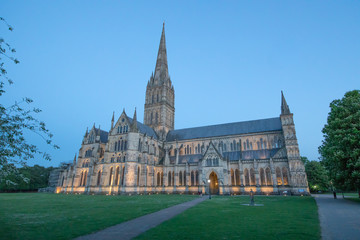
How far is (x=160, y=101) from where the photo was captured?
217 ft

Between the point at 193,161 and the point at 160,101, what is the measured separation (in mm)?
24176

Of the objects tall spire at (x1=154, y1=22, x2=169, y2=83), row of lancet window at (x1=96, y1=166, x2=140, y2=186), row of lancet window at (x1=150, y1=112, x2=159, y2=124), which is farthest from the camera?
tall spire at (x1=154, y1=22, x2=169, y2=83)

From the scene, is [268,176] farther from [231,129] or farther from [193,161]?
[193,161]

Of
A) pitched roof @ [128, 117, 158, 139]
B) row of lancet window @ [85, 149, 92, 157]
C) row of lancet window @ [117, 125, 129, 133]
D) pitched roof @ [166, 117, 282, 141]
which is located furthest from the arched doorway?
row of lancet window @ [85, 149, 92, 157]

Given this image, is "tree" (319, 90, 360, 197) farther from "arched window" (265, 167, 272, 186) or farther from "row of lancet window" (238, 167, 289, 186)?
"arched window" (265, 167, 272, 186)

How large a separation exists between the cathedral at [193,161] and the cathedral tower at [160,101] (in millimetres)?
2707

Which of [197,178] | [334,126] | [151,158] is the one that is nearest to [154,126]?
[151,158]

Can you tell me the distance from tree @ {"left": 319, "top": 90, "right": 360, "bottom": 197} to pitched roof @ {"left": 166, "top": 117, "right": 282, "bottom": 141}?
24.1 m

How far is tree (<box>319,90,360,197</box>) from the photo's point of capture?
21250 millimetres

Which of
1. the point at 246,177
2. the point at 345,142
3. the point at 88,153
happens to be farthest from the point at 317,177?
the point at 88,153

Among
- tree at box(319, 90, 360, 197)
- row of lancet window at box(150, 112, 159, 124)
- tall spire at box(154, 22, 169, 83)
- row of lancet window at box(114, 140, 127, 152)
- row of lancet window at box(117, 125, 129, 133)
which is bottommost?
tree at box(319, 90, 360, 197)

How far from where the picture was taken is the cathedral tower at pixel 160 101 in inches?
2532

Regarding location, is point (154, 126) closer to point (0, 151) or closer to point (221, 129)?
point (221, 129)

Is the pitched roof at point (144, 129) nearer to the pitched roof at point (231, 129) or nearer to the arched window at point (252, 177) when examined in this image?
the pitched roof at point (231, 129)
